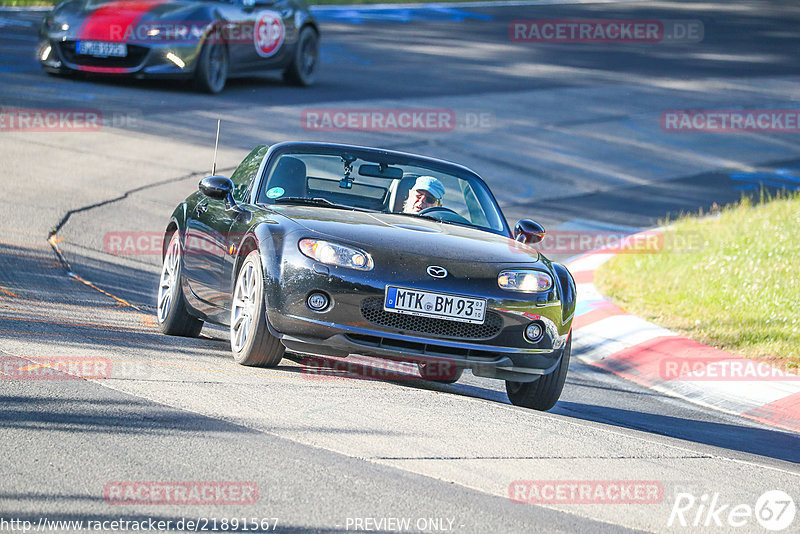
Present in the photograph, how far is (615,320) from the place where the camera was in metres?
10.4

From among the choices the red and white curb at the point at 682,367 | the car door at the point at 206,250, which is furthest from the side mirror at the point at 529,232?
the car door at the point at 206,250

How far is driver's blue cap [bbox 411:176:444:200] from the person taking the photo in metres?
7.90

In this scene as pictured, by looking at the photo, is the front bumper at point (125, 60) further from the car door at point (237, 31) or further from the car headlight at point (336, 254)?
the car headlight at point (336, 254)

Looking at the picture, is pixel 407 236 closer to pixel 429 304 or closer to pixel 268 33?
pixel 429 304

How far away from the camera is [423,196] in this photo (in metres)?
7.90

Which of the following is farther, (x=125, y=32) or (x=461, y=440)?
(x=125, y=32)

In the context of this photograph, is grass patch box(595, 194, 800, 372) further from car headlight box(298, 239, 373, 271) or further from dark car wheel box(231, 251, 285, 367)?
dark car wheel box(231, 251, 285, 367)

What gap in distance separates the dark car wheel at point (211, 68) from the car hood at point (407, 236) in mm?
10957

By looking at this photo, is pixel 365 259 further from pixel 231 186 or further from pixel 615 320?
pixel 615 320

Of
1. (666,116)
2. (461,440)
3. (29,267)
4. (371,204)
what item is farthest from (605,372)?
(666,116)

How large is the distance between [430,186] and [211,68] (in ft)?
36.2

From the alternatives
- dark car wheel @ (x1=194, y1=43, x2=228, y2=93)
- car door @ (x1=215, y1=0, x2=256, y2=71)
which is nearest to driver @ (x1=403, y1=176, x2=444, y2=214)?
dark car wheel @ (x1=194, y1=43, x2=228, y2=93)

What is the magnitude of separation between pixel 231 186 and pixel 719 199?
33.6ft

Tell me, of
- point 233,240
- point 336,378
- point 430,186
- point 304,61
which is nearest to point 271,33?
point 304,61
